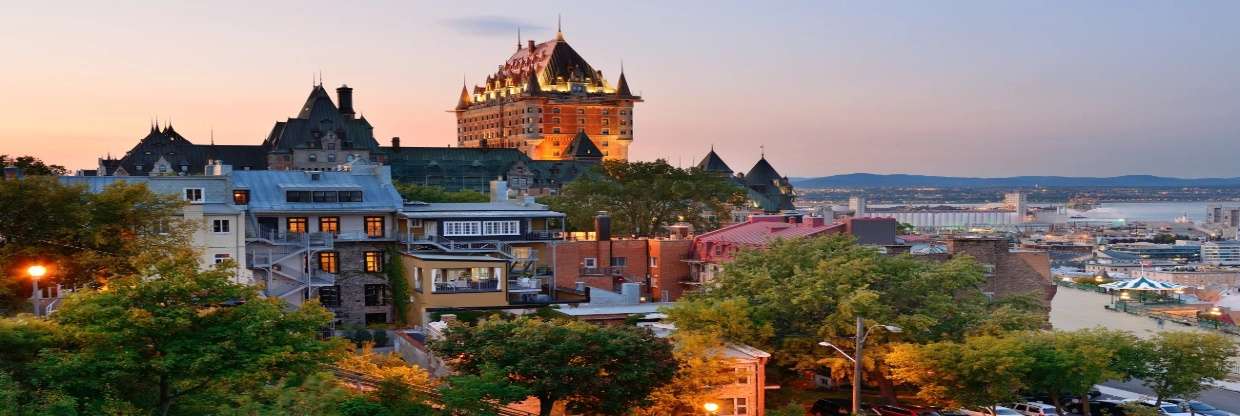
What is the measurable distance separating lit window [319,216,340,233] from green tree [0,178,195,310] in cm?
1189

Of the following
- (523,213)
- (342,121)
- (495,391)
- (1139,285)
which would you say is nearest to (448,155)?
(342,121)

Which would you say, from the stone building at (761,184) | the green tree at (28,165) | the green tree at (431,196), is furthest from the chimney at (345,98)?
the green tree at (28,165)

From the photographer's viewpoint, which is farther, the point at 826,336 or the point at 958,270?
the point at 958,270

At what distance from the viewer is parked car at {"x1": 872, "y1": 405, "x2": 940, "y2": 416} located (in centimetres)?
4388

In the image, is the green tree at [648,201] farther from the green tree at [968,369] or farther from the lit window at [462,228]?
the green tree at [968,369]

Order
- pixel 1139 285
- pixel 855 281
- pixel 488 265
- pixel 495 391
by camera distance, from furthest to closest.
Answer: pixel 1139 285, pixel 488 265, pixel 855 281, pixel 495 391

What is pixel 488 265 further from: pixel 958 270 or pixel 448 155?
pixel 448 155

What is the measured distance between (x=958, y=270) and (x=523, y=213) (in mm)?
22461

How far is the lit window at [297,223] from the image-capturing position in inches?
2208

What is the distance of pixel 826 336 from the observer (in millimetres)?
44031

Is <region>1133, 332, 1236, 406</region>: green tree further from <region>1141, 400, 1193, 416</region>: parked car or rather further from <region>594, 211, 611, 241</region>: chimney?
<region>594, 211, 611, 241</region>: chimney

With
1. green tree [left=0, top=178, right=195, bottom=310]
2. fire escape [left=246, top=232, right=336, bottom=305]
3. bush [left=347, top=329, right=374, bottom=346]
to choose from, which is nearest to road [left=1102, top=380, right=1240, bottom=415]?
bush [left=347, top=329, right=374, bottom=346]

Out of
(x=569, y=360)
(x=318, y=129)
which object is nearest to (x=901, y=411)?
(x=569, y=360)

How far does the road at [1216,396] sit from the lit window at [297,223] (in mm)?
39980
